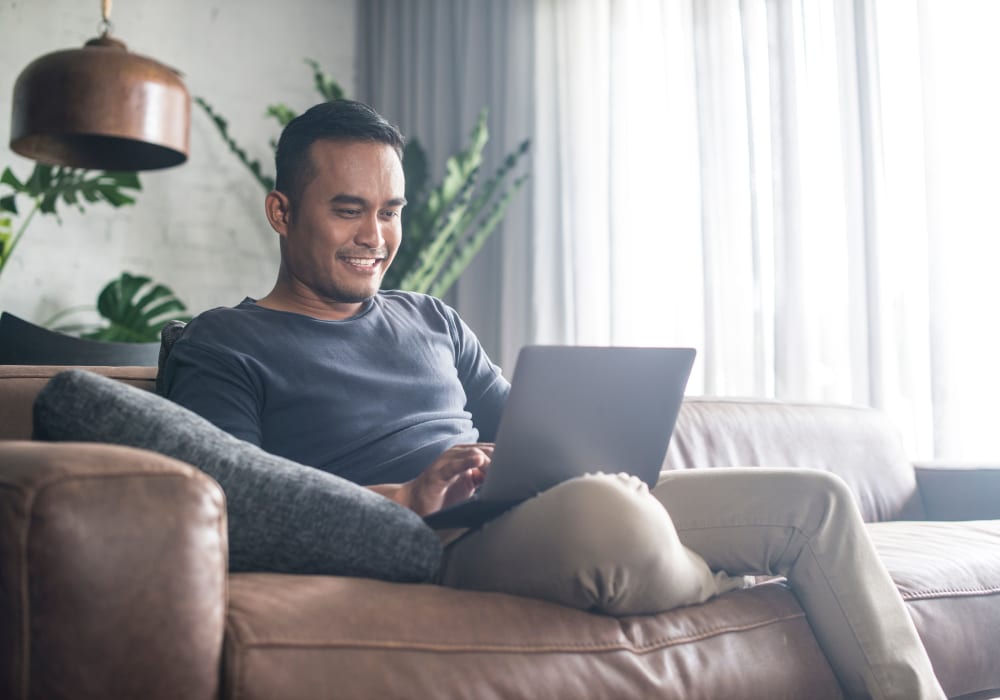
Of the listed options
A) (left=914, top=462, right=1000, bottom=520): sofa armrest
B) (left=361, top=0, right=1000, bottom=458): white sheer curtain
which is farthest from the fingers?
(left=361, top=0, right=1000, bottom=458): white sheer curtain

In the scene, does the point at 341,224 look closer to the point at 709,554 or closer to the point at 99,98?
the point at 99,98

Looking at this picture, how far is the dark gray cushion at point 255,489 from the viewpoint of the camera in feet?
3.55

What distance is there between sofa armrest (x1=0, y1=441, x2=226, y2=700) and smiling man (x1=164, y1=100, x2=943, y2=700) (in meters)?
0.20

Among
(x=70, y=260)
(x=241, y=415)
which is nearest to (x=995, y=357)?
(x=241, y=415)

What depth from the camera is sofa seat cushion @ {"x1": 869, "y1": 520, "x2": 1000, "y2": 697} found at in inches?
57.7


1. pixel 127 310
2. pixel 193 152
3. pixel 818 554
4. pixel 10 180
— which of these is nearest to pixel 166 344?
pixel 818 554

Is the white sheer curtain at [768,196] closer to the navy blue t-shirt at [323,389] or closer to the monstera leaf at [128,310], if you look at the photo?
the monstera leaf at [128,310]

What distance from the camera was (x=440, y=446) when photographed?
1.61 m

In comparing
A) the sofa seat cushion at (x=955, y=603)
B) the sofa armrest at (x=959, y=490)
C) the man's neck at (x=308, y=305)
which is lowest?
the sofa seat cushion at (x=955, y=603)

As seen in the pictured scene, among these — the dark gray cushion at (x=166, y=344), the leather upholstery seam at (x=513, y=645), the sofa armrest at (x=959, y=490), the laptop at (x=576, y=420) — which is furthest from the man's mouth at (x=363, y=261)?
the sofa armrest at (x=959, y=490)

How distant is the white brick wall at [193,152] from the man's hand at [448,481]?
2.72 metres

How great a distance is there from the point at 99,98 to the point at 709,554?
1.36 m

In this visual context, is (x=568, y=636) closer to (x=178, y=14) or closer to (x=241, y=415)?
(x=241, y=415)

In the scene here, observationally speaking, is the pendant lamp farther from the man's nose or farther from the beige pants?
the beige pants
